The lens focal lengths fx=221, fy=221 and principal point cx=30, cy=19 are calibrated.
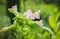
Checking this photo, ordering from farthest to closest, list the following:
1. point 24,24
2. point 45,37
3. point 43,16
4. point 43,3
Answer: point 43,3 < point 43,16 < point 45,37 < point 24,24

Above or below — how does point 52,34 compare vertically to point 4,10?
below

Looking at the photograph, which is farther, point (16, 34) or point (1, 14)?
point (1, 14)

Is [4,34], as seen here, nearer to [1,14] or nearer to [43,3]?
[1,14]

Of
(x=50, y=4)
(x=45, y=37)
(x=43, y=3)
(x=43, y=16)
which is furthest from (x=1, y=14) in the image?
Result: (x=50, y=4)

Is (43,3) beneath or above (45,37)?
above

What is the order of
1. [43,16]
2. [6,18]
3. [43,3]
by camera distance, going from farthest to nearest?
[43,3] → [43,16] → [6,18]

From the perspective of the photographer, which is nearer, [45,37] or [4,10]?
[4,10]

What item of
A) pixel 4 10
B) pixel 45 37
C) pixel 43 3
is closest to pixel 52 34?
pixel 45 37

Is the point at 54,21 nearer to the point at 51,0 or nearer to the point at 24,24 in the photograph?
the point at 24,24

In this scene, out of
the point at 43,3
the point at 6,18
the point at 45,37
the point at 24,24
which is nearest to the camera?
the point at 24,24
